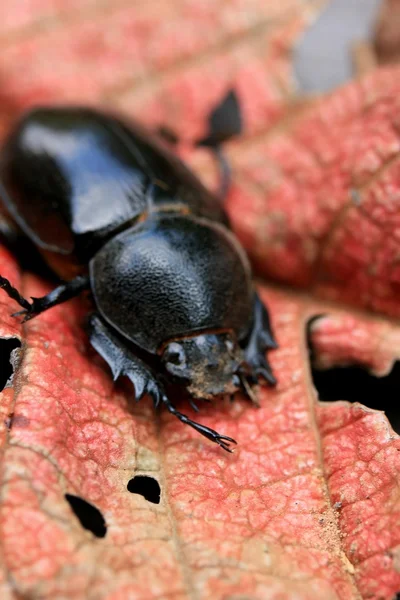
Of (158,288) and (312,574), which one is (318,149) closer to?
(158,288)

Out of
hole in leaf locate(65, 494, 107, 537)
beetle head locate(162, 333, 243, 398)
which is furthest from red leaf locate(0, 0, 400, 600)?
beetle head locate(162, 333, 243, 398)

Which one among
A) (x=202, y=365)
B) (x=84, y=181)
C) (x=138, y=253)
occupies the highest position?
(x=84, y=181)

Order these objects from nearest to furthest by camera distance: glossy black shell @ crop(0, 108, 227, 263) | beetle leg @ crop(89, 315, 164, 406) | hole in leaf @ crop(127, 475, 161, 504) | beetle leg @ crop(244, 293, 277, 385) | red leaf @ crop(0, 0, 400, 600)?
red leaf @ crop(0, 0, 400, 600) → hole in leaf @ crop(127, 475, 161, 504) → beetle leg @ crop(89, 315, 164, 406) → beetle leg @ crop(244, 293, 277, 385) → glossy black shell @ crop(0, 108, 227, 263)

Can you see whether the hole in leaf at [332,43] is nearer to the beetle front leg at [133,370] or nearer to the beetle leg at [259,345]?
the beetle leg at [259,345]

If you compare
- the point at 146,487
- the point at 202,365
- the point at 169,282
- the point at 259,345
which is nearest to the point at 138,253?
the point at 169,282

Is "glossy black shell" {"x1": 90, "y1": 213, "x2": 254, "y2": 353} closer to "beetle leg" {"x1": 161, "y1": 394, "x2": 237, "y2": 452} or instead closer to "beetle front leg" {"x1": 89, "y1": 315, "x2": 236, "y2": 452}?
"beetle front leg" {"x1": 89, "y1": 315, "x2": 236, "y2": 452}

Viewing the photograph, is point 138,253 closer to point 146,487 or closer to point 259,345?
point 259,345

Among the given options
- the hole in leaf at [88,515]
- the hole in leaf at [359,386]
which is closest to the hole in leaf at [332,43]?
the hole in leaf at [359,386]
